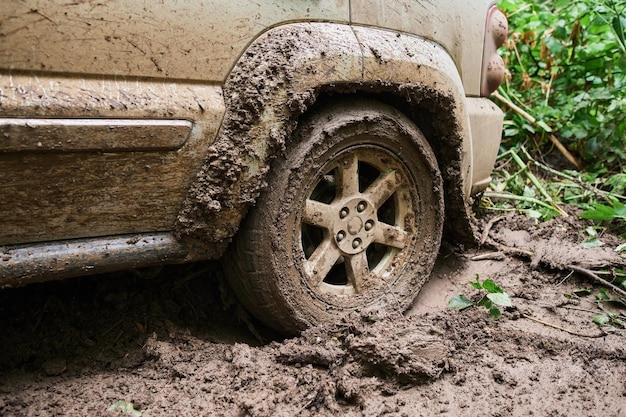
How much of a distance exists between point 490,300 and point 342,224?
0.69 m

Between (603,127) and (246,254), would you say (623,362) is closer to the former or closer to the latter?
(246,254)

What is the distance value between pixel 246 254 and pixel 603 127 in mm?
3252

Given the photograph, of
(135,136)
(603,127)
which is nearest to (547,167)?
(603,127)

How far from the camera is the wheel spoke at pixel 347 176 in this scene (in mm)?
2008

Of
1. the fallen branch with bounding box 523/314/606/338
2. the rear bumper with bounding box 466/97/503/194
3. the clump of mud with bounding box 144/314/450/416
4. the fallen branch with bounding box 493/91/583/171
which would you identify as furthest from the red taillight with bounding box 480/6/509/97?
the fallen branch with bounding box 493/91/583/171

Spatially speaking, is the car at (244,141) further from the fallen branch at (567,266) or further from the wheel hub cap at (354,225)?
the fallen branch at (567,266)

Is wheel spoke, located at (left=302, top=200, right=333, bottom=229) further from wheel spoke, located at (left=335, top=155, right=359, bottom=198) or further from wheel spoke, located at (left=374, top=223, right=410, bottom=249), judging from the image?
wheel spoke, located at (left=374, top=223, right=410, bottom=249)

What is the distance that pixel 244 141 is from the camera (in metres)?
1.64

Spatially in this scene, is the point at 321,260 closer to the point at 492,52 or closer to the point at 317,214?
the point at 317,214

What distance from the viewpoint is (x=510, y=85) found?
4.65 metres

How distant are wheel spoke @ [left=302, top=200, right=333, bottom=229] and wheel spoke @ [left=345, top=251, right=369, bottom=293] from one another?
21cm

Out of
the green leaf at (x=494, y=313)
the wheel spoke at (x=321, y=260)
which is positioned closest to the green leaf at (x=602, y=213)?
the green leaf at (x=494, y=313)

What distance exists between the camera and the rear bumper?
2.48 metres

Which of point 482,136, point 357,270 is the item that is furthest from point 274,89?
point 482,136
